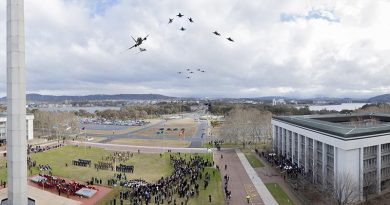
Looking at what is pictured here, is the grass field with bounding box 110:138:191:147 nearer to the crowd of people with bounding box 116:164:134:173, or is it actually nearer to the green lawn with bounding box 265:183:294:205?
the crowd of people with bounding box 116:164:134:173

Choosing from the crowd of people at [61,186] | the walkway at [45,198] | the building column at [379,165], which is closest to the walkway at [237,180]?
the building column at [379,165]

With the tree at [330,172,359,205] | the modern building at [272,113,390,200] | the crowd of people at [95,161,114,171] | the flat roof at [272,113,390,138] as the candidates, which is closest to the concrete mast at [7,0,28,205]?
the tree at [330,172,359,205]

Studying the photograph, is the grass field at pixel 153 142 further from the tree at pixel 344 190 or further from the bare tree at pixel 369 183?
the tree at pixel 344 190

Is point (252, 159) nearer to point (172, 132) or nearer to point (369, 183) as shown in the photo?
point (369, 183)

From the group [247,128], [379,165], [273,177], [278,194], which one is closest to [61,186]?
[278,194]

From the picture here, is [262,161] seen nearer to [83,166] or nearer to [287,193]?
[287,193]

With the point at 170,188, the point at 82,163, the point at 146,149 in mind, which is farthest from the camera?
the point at 146,149
